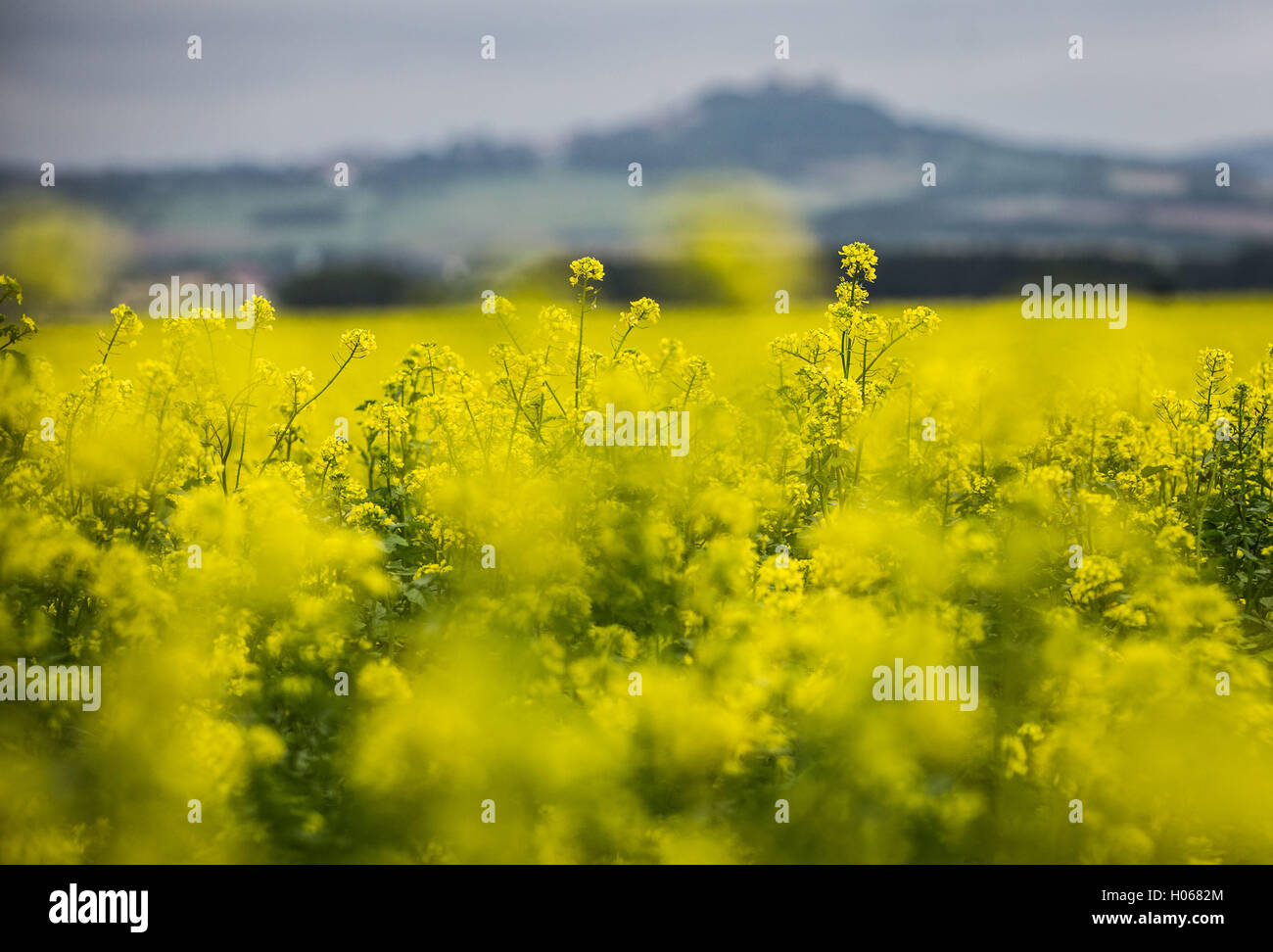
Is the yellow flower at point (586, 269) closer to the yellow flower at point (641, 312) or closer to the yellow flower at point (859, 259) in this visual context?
the yellow flower at point (641, 312)

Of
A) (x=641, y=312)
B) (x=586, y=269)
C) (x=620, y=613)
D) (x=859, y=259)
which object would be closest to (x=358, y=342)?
(x=586, y=269)

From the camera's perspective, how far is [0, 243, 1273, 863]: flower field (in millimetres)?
3199

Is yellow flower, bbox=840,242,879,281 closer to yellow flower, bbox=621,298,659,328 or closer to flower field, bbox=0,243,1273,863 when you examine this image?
flower field, bbox=0,243,1273,863

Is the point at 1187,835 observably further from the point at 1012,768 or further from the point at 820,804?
the point at 820,804

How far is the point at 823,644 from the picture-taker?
11.2 ft

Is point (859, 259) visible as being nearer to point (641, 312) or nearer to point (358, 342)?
point (641, 312)

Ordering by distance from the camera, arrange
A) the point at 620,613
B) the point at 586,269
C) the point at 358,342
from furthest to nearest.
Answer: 1. the point at 358,342
2. the point at 586,269
3. the point at 620,613

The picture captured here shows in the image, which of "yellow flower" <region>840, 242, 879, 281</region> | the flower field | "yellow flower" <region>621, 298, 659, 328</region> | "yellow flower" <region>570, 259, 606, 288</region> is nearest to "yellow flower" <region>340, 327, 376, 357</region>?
the flower field

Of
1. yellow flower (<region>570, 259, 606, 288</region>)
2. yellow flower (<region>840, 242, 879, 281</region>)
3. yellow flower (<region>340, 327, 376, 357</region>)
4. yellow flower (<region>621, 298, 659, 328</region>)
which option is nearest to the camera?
yellow flower (<region>570, 259, 606, 288</region>)

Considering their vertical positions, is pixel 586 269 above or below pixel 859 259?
below

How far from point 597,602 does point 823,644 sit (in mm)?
833

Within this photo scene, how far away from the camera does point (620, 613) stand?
147 inches

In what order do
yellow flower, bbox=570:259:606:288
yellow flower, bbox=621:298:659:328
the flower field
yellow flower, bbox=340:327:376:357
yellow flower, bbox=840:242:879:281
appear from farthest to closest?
yellow flower, bbox=840:242:879:281 < yellow flower, bbox=621:298:659:328 < yellow flower, bbox=340:327:376:357 < yellow flower, bbox=570:259:606:288 < the flower field
